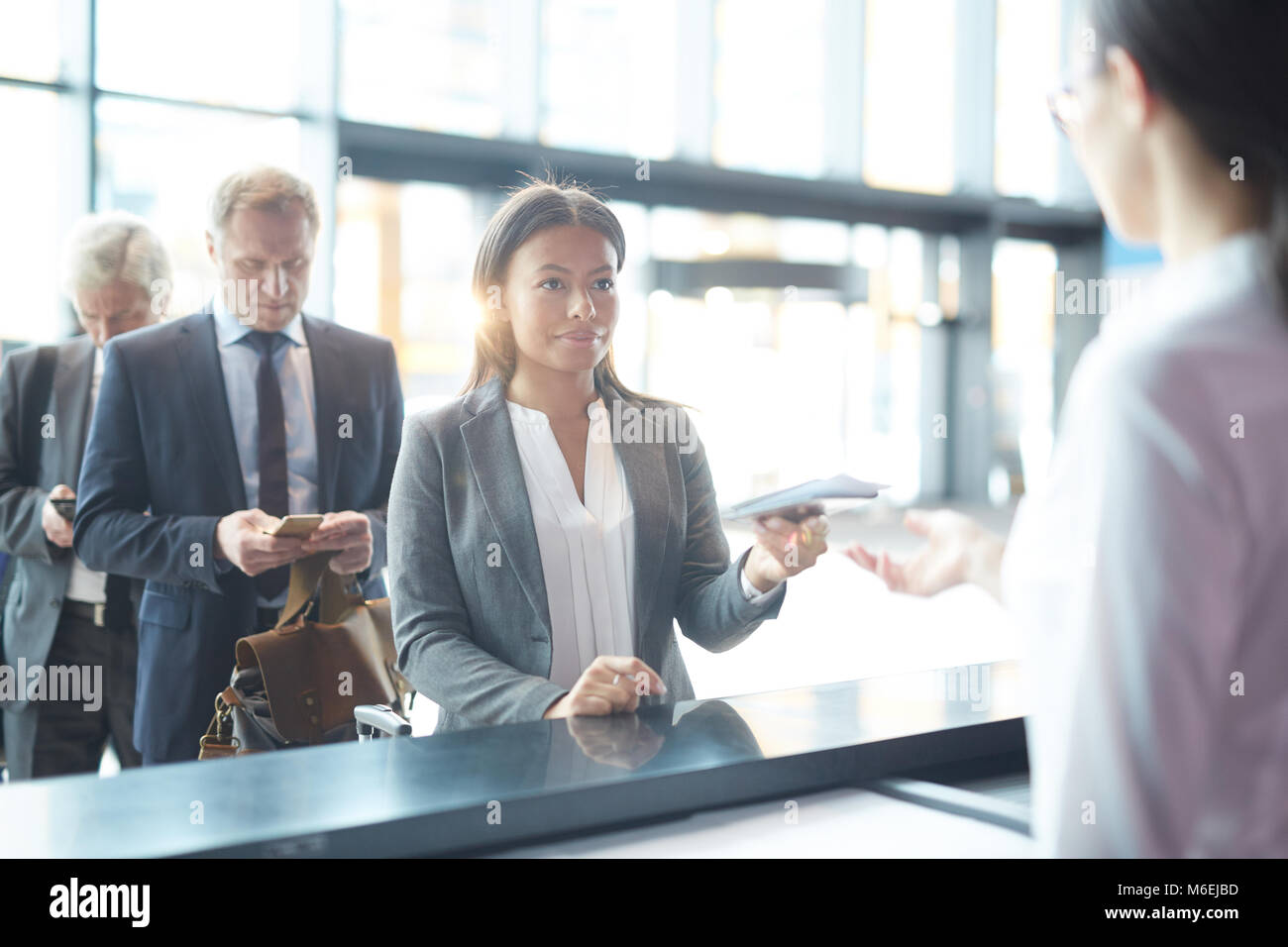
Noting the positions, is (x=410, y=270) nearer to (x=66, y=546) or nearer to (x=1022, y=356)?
(x=66, y=546)

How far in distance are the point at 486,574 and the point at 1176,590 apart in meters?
1.40

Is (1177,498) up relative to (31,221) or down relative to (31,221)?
down

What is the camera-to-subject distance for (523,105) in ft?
28.1

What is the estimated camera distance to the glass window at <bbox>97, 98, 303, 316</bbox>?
643 centimetres

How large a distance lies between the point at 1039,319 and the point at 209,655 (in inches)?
453

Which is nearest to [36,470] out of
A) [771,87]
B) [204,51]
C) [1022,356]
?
[204,51]

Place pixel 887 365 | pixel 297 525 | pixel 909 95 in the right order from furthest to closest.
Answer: pixel 887 365 → pixel 909 95 → pixel 297 525

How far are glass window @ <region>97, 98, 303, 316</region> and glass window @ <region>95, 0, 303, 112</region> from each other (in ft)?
0.37

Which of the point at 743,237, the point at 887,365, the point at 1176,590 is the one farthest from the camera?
the point at 887,365

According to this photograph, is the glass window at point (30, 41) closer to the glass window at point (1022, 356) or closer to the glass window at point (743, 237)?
the glass window at point (743, 237)

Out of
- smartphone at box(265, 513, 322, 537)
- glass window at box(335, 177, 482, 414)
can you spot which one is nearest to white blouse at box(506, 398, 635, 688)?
smartphone at box(265, 513, 322, 537)

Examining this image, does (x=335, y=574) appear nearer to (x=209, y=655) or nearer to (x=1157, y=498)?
(x=209, y=655)

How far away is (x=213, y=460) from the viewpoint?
2.68 meters

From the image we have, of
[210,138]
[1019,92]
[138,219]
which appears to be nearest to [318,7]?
[210,138]
